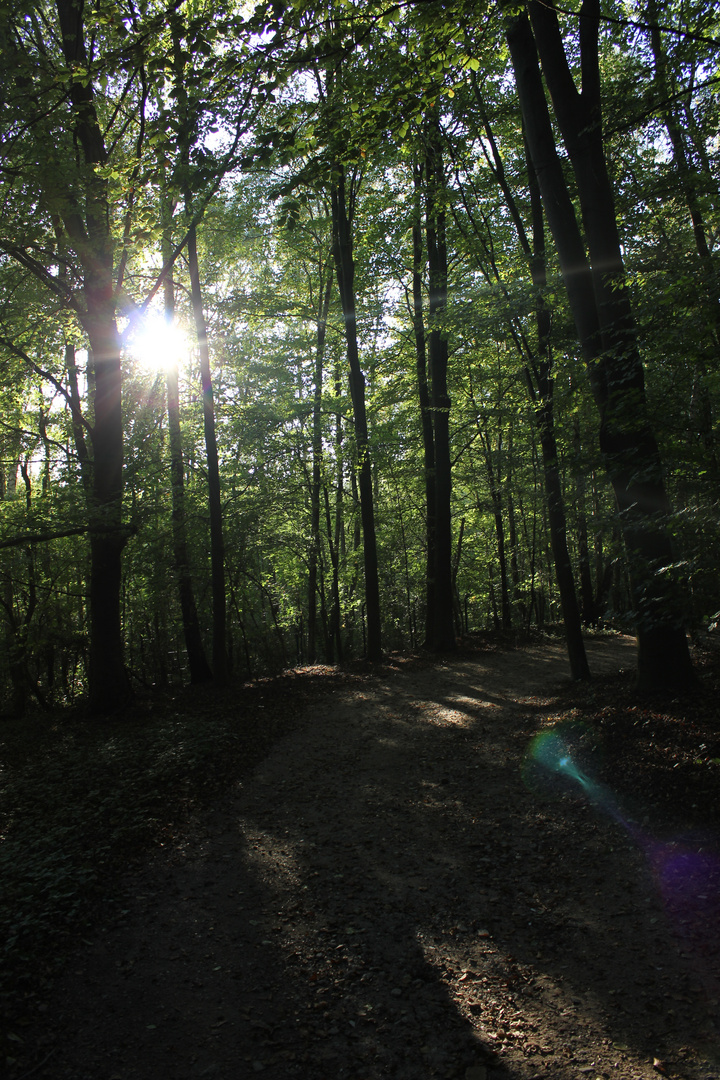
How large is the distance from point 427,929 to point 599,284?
6.73m

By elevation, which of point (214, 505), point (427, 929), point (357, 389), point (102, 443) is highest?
point (357, 389)

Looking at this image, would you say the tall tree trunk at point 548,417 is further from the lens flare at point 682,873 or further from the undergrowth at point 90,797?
the undergrowth at point 90,797

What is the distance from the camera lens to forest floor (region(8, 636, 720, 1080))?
9.71ft

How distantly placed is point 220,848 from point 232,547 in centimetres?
951

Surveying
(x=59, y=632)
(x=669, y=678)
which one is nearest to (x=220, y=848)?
(x=669, y=678)

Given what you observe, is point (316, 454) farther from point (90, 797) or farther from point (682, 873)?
point (682, 873)

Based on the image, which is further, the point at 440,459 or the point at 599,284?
the point at 440,459

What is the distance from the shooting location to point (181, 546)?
13367 mm

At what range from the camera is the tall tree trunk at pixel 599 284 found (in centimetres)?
621

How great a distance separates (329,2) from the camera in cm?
461

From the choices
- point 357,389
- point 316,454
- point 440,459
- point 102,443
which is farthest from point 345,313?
point 102,443

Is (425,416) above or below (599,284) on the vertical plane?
above

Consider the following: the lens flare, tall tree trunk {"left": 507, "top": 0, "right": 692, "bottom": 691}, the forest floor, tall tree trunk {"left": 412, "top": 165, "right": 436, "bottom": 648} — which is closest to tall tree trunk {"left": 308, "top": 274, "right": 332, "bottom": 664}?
tall tree trunk {"left": 412, "top": 165, "right": 436, "bottom": 648}

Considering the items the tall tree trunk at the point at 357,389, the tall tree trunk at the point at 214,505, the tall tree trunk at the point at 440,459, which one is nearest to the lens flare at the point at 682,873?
the tall tree trunk at the point at 214,505
